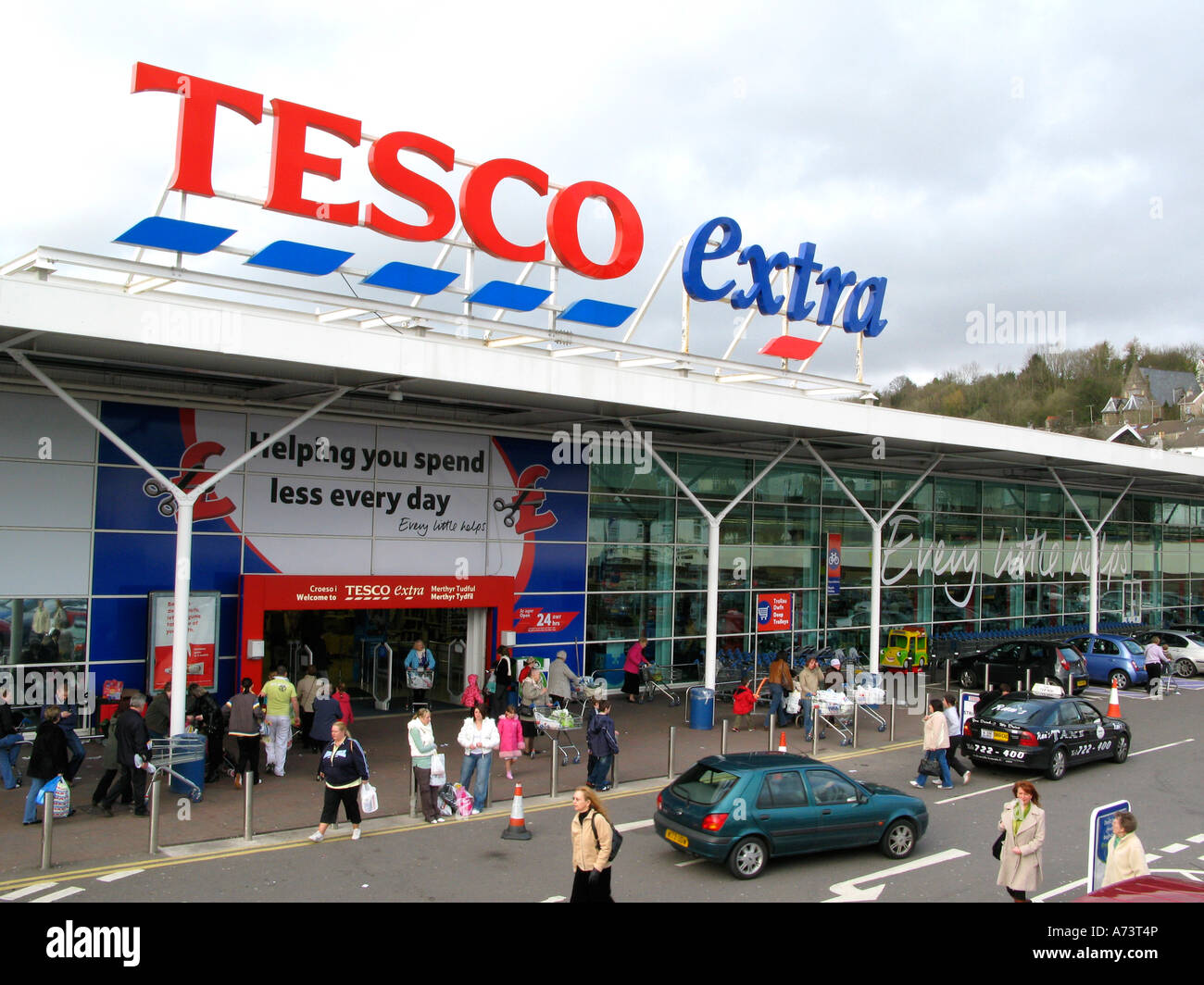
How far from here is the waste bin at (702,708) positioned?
1895 cm

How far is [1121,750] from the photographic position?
16453 mm

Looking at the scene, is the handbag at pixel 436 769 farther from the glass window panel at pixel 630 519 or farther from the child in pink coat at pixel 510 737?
the glass window panel at pixel 630 519

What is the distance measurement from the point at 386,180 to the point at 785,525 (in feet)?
46.2

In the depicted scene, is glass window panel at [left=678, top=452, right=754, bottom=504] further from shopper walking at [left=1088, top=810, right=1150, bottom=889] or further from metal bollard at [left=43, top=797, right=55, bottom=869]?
metal bollard at [left=43, top=797, right=55, bottom=869]

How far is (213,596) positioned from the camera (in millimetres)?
16234

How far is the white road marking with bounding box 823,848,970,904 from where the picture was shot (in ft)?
32.1

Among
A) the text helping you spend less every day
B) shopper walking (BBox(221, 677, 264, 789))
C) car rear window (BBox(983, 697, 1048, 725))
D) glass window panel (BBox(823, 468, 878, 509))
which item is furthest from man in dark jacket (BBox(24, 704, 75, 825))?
glass window panel (BBox(823, 468, 878, 509))

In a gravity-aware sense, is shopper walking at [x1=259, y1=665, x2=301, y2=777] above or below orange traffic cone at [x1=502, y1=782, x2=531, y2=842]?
above

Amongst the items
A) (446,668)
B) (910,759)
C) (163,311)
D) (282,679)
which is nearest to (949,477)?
(910,759)

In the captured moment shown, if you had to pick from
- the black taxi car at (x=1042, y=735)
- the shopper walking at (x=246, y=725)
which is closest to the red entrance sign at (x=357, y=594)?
the shopper walking at (x=246, y=725)

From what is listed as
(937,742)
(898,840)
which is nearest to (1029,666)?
(937,742)

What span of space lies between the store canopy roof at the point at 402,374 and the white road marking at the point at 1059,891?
9510 mm

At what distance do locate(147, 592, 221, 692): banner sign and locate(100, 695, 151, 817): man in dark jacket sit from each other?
12.3 feet

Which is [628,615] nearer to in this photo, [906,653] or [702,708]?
[702,708]
